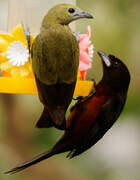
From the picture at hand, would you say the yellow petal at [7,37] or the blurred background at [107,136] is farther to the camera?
the blurred background at [107,136]

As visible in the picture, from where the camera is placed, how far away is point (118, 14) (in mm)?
2504

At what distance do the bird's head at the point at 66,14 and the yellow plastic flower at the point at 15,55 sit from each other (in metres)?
0.21

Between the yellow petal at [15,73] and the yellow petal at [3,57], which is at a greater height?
the yellow petal at [3,57]

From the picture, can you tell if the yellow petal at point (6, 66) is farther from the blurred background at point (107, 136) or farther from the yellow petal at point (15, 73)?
the blurred background at point (107, 136)

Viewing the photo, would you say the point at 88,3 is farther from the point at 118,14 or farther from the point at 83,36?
the point at 83,36

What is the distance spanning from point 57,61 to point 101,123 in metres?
Answer: 0.28

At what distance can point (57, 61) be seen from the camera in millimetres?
903

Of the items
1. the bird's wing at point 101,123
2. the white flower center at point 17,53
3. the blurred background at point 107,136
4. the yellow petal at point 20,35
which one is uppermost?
the yellow petal at point 20,35

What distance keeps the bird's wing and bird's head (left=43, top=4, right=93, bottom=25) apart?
313 mm

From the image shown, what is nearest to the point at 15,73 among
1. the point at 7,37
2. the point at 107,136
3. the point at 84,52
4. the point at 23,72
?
the point at 23,72

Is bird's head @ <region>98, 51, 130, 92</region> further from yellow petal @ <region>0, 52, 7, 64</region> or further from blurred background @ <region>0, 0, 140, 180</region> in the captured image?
blurred background @ <region>0, 0, 140, 180</region>

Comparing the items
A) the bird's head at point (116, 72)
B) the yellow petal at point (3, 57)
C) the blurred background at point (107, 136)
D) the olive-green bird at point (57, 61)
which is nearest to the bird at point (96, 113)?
the bird's head at point (116, 72)

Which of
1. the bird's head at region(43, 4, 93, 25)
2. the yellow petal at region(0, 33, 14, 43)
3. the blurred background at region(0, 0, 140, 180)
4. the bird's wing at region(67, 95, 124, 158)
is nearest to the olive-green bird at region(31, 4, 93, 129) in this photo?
the bird's head at region(43, 4, 93, 25)

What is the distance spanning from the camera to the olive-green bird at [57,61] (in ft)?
2.98
